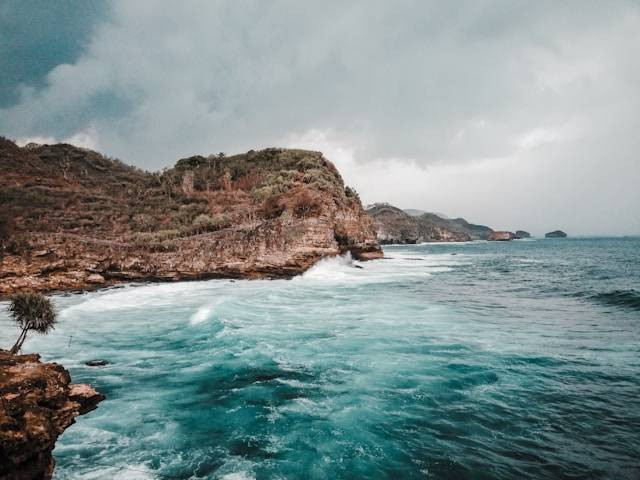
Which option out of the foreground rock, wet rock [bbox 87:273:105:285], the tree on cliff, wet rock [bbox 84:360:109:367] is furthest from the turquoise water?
wet rock [bbox 87:273:105:285]

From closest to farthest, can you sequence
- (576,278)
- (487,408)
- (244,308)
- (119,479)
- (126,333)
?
(119,479), (487,408), (126,333), (244,308), (576,278)

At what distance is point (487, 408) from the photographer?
7742mm

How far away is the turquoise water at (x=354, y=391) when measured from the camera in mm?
6027

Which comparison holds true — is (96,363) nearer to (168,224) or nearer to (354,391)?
(354,391)

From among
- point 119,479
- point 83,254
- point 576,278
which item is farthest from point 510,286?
point 83,254

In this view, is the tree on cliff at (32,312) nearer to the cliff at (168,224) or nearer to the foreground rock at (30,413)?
the foreground rock at (30,413)

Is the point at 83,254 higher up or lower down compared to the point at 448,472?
higher up

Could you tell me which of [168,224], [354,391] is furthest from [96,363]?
[168,224]

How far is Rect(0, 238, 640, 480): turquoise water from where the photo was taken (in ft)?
19.8

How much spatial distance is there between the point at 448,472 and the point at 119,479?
17.4ft

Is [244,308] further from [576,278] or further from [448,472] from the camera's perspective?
[576,278]

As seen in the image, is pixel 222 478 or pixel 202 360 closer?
pixel 222 478

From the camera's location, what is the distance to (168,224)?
128ft

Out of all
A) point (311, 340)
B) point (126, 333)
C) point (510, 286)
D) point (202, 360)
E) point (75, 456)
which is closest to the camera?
point (75, 456)
